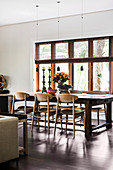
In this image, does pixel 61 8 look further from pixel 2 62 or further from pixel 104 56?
pixel 2 62

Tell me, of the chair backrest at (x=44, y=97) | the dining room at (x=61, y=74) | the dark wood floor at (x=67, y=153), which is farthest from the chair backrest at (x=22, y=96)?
the dark wood floor at (x=67, y=153)

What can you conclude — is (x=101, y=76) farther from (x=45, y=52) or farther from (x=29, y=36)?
(x=29, y=36)

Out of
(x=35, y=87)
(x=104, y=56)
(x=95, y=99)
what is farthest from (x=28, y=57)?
(x=95, y=99)

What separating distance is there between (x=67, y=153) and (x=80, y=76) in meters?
4.38

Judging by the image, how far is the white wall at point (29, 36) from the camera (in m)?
7.73

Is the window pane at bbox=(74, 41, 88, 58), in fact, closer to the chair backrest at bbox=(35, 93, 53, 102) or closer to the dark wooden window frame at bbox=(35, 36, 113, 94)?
the dark wooden window frame at bbox=(35, 36, 113, 94)

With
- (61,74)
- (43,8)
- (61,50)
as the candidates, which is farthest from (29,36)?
(61,74)

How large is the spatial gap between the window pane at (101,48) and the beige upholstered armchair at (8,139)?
4802mm

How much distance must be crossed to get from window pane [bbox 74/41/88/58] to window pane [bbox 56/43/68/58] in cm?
36

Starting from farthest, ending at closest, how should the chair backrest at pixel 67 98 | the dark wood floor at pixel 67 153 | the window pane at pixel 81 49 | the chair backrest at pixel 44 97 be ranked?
1. the window pane at pixel 81 49
2. the chair backrest at pixel 44 97
3. the chair backrest at pixel 67 98
4. the dark wood floor at pixel 67 153

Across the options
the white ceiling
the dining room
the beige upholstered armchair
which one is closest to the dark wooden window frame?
the dining room

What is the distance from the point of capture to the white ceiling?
22.3ft

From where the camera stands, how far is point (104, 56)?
7.82m

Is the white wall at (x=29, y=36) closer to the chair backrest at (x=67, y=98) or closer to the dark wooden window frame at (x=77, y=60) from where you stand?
the dark wooden window frame at (x=77, y=60)
